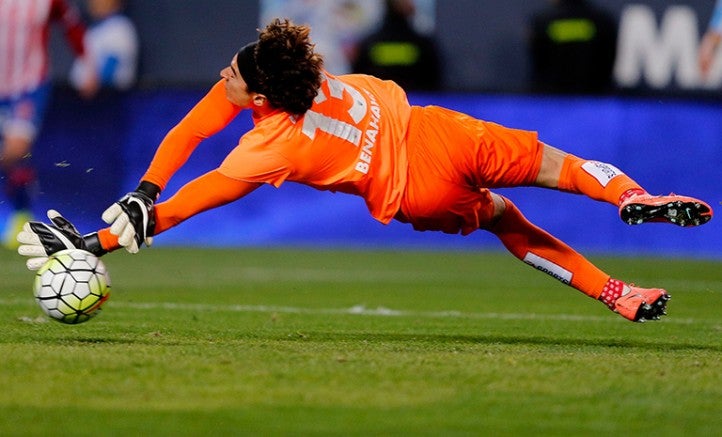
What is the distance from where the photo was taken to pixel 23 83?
55.1 feet

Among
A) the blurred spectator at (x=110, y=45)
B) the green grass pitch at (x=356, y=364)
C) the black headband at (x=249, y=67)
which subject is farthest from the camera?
the blurred spectator at (x=110, y=45)

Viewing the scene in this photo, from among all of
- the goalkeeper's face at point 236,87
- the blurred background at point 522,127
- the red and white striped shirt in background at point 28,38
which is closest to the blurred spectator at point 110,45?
the red and white striped shirt in background at point 28,38

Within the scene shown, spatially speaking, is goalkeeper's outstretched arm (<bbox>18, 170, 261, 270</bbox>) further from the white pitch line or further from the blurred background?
the blurred background

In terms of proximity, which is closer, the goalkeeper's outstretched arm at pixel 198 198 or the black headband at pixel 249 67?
the goalkeeper's outstretched arm at pixel 198 198

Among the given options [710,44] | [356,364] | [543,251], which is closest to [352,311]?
[543,251]

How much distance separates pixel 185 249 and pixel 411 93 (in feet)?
10.4

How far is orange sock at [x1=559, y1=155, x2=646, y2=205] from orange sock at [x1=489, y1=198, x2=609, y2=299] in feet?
2.43

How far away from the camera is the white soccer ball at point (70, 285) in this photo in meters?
6.66

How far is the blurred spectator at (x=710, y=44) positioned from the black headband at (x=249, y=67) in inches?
454

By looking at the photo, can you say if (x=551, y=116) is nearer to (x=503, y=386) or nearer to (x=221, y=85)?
(x=221, y=85)

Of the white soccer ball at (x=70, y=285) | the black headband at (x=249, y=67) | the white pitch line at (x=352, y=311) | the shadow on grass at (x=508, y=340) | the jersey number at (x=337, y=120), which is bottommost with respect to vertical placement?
the white pitch line at (x=352, y=311)

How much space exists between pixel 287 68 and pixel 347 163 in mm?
562

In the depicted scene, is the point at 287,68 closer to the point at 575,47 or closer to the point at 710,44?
the point at 575,47

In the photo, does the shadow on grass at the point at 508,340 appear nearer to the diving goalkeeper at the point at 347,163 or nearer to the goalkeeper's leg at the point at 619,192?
the diving goalkeeper at the point at 347,163
